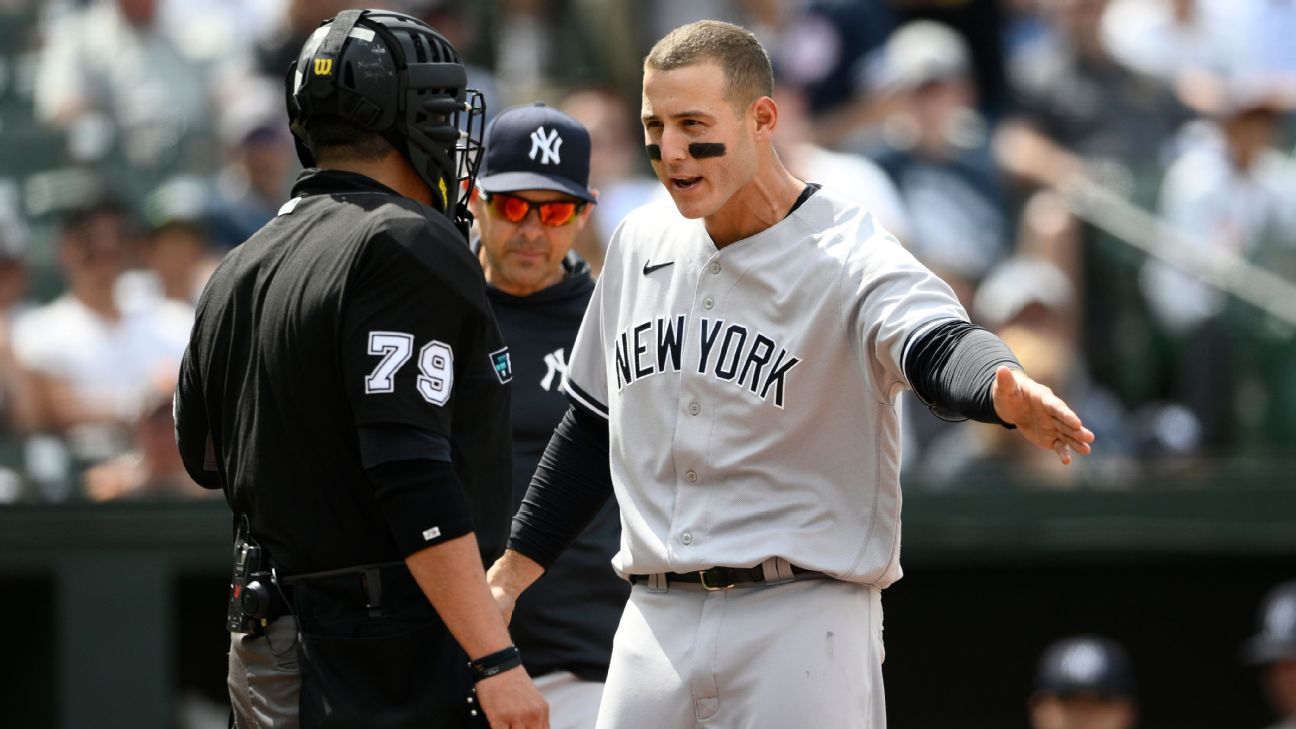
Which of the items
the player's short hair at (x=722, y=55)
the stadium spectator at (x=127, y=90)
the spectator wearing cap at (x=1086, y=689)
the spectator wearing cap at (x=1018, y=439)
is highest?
the stadium spectator at (x=127, y=90)

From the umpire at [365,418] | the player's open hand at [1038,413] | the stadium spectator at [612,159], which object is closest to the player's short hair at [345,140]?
the umpire at [365,418]

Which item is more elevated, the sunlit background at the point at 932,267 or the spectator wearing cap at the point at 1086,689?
the sunlit background at the point at 932,267

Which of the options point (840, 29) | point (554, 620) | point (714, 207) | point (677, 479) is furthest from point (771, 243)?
point (840, 29)

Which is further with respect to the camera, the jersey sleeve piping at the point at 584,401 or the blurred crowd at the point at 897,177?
the blurred crowd at the point at 897,177

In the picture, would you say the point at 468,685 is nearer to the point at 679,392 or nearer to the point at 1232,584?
the point at 679,392

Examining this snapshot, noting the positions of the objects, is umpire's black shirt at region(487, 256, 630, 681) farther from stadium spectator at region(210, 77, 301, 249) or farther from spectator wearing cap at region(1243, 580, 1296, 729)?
stadium spectator at region(210, 77, 301, 249)

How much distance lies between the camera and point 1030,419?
2914 mm

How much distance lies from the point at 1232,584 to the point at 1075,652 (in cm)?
140

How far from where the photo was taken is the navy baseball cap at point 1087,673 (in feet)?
22.1

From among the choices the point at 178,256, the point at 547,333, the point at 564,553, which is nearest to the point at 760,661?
the point at 564,553

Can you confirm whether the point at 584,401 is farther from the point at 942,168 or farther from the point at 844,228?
the point at 942,168

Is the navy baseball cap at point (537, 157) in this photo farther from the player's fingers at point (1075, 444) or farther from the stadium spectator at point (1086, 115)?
the stadium spectator at point (1086, 115)

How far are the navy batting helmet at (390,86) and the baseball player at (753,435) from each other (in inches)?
16.0

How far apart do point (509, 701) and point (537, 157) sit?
1927 millimetres
